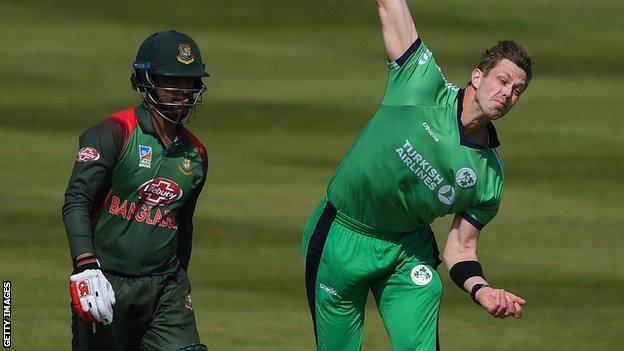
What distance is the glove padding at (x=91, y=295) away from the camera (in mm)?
6508

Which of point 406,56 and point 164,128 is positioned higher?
point 406,56

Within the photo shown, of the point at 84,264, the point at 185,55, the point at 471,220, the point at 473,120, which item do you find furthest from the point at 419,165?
the point at 84,264

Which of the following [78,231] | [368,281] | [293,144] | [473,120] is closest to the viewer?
[78,231]

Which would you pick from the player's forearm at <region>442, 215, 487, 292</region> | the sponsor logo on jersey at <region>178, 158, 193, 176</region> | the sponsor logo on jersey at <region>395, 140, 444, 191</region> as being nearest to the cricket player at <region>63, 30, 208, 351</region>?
the sponsor logo on jersey at <region>178, 158, 193, 176</region>

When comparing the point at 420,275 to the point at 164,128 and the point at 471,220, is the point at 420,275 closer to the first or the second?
the point at 471,220

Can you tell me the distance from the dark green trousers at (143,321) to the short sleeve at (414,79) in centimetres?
139

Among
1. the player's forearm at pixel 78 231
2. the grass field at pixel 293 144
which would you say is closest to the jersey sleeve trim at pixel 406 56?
the player's forearm at pixel 78 231

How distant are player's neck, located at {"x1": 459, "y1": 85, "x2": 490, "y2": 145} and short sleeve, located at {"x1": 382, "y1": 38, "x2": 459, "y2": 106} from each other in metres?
0.14

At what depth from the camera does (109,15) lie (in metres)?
19.4

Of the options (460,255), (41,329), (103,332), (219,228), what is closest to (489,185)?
(460,255)

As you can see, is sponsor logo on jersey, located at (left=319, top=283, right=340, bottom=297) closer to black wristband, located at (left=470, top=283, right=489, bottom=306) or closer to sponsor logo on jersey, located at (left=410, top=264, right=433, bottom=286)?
sponsor logo on jersey, located at (left=410, top=264, right=433, bottom=286)

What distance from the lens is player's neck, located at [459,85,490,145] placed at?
6902mm

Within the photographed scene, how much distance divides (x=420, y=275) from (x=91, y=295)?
1.61 meters

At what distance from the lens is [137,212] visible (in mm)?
6949
